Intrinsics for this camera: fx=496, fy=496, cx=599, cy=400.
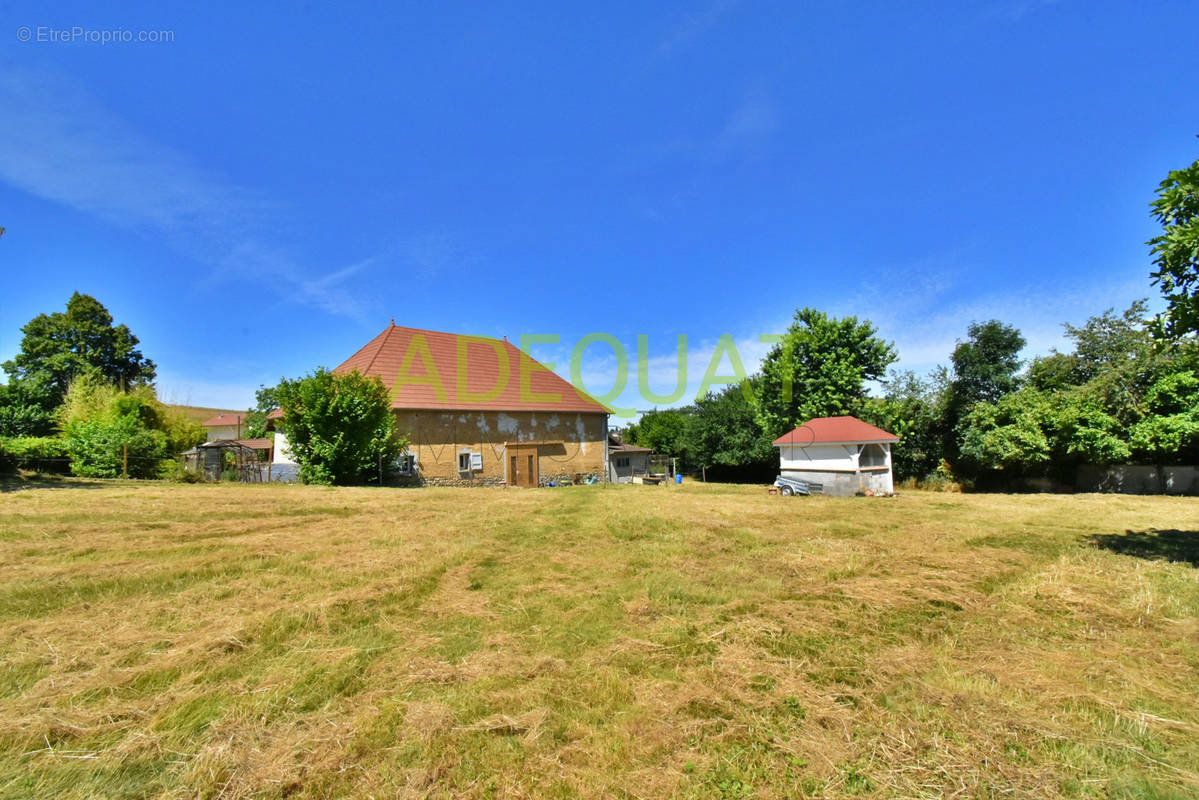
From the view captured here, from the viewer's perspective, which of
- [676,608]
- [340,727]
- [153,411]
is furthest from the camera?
[153,411]

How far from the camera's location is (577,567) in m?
7.50

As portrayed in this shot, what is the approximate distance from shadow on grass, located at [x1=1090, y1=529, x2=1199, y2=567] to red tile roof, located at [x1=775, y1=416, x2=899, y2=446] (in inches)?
383

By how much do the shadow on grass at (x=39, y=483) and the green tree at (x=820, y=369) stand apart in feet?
102

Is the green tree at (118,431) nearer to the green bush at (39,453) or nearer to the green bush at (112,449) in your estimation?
the green bush at (112,449)

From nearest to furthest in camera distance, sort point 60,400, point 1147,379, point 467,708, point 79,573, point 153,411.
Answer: point 467,708 < point 79,573 < point 1147,379 < point 153,411 < point 60,400

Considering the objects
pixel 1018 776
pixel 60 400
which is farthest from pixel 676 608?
pixel 60 400

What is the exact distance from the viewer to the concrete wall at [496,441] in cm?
2467

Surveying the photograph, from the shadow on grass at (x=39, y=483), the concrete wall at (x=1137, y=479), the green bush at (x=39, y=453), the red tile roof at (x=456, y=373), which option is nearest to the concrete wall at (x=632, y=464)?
the red tile roof at (x=456, y=373)

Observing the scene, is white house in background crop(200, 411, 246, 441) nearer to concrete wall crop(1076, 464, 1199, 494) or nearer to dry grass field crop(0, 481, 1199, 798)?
dry grass field crop(0, 481, 1199, 798)

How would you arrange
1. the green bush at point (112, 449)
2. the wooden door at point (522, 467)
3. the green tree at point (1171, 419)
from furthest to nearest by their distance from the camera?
the wooden door at point (522, 467) < the green bush at point (112, 449) < the green tree at point (1171, 419)

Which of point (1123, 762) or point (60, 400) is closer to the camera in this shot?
point (1123, 762)

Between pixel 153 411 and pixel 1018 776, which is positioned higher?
pixel 153 411

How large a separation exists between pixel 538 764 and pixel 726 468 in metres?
35.5

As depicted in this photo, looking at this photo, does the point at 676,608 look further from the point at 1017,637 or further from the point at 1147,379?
the point at 1147,379
